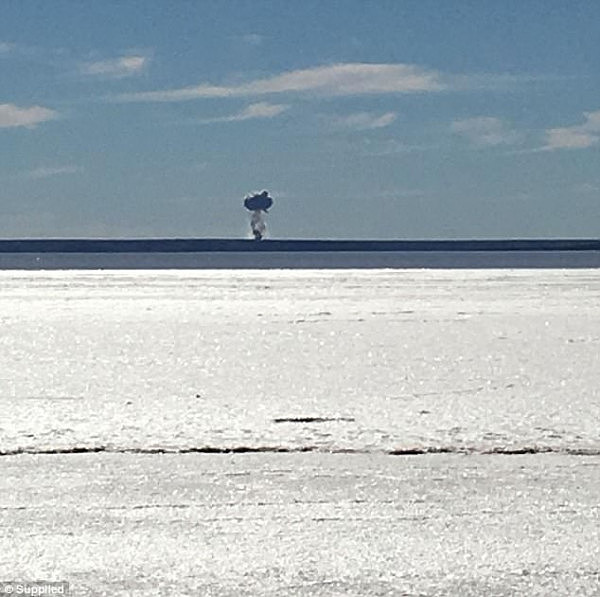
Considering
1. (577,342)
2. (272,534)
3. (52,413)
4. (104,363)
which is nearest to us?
(272,534)

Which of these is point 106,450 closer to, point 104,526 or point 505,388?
point 104,526

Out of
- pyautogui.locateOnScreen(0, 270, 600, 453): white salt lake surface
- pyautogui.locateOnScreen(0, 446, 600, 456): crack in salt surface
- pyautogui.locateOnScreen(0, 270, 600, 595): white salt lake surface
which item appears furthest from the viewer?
pyautogui.locateOnScreen(0, 270, 600, 453): white salt lake surface

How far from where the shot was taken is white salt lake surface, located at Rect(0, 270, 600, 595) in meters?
2.98

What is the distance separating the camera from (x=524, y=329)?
11766mm

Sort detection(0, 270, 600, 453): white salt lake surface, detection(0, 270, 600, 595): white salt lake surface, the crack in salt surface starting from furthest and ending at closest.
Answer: detection(0, 270, 600, 453): white salt lake surface < the crack in salt surface < detection(0, 270, 600, 595): white salt lake surface

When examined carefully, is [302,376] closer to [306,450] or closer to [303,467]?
[306,450]

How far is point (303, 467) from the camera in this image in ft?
14.0

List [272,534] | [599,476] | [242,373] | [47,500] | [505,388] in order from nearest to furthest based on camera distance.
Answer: [272,534] < [47,500] < [599,476] < [505,388] < [242,373]

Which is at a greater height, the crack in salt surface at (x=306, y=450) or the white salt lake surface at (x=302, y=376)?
the crack in salt surface at (x=306, y=450)

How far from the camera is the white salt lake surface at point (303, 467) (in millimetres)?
2984

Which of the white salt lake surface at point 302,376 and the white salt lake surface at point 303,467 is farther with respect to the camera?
the white salt lake surface at point 302,376

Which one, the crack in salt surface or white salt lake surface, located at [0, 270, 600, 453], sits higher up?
the crack in salt surface

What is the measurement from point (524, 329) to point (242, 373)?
468 centimetres

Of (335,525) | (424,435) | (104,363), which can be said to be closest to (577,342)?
(104,363)
